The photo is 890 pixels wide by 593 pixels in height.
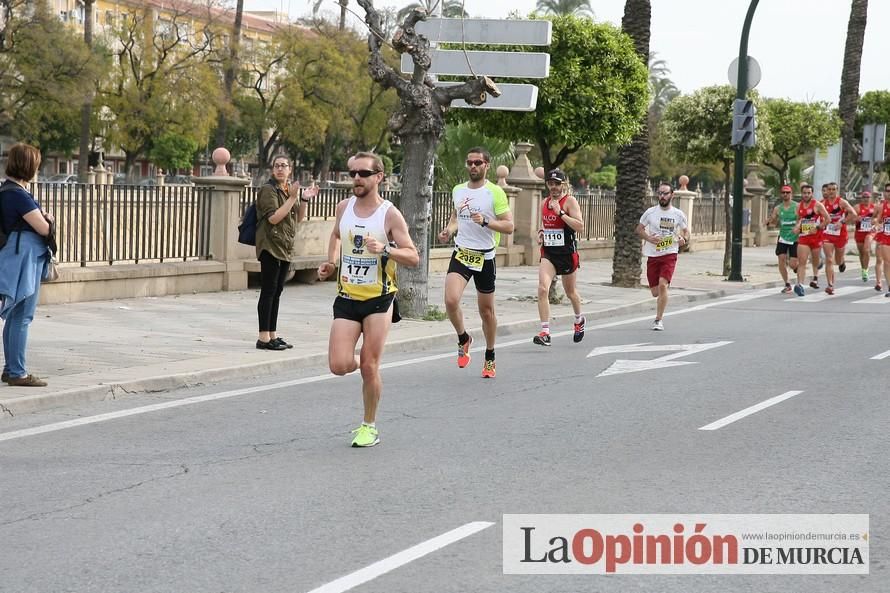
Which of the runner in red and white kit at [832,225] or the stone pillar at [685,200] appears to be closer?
the runner in red and white kit at [832,225]

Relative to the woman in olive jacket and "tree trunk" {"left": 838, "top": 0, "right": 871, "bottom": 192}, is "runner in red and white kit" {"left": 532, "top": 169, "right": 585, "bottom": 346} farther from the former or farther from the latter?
"tree trunk" {"left": 838, "top": 0, "right": 871, "bottom": 192}

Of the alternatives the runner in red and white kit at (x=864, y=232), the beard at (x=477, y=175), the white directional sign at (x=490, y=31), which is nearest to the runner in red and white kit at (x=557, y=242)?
the beard at (x=477, y=175)

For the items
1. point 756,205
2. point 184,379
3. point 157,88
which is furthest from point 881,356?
point 157,88

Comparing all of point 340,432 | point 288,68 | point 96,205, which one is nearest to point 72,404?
point 340,432

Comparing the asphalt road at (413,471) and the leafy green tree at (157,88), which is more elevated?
the leafy green tree at (157,88)

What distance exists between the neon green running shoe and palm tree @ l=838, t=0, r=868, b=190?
31419 mm

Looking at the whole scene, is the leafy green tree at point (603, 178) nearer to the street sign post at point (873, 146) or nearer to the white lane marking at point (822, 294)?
the street sign post at point (873, 146)

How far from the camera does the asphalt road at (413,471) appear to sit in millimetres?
5426

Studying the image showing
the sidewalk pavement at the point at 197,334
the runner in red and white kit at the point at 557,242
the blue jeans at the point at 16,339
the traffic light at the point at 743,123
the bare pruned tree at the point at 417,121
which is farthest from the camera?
the traffic light at the point at 743,123

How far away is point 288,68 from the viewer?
69250mm

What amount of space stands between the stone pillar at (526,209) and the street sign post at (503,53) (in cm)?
1059

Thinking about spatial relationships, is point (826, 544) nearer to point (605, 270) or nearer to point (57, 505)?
point (57, 505)

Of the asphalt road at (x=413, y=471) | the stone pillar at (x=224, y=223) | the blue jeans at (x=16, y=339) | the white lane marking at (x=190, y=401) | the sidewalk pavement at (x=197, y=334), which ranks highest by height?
the stone pillar at (x=224, y=223)

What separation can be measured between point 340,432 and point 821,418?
11.4ft
